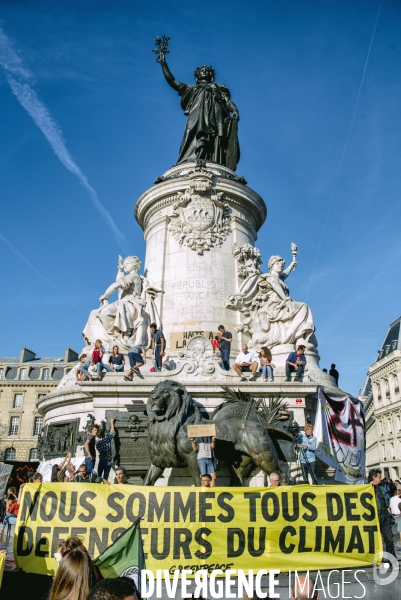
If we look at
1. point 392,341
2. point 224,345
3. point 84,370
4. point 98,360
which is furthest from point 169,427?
point 392,341

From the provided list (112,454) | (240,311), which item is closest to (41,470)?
(112,454)

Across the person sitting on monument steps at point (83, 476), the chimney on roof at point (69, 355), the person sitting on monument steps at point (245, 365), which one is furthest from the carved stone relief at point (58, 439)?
the chimney on roof at point (69, 355)

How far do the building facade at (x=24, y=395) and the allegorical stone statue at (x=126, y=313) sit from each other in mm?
41360

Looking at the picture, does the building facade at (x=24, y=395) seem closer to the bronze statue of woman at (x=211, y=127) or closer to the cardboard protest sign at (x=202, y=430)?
the bronze statue of woman at (x=211, y=127)

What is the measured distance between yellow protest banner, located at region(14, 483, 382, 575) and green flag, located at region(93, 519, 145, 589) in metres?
1.52

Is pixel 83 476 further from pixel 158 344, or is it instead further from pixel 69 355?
pixel 69 355

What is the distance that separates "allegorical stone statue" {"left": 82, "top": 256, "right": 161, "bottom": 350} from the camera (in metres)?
16.8

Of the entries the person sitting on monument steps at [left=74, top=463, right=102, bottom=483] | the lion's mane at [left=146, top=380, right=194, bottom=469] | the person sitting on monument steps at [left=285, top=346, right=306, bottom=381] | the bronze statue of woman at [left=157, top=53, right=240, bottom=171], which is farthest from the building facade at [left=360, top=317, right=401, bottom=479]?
the person sitting on monument steps at [left=74, top=463, right=102, bottom=483]

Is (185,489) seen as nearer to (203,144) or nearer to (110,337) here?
(110,337)

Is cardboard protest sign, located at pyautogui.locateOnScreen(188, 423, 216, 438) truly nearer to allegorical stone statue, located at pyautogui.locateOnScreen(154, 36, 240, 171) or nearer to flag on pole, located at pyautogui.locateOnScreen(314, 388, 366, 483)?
flag on pole, located at pyautogui.locateOnScreen(314, 388, 366, 483)

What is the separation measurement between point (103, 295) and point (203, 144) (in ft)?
30.5

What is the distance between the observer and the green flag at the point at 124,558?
4.95m

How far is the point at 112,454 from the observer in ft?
38.9

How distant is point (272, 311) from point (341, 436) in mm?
5210
